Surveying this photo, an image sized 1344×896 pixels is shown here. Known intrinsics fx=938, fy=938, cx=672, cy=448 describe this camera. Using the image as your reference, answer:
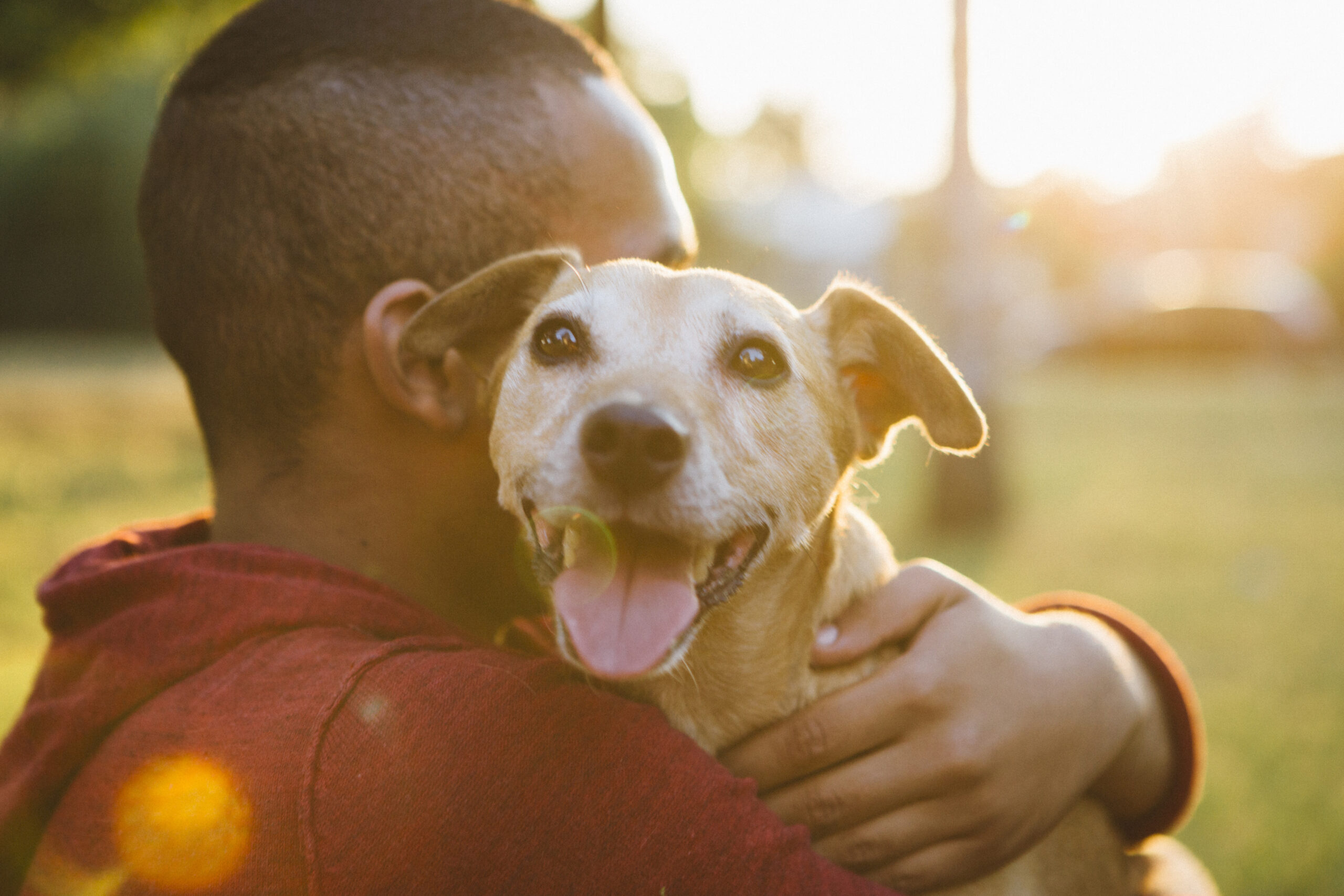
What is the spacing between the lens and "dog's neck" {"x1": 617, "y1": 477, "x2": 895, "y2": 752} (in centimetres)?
235

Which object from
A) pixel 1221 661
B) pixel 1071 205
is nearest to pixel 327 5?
pixel 1221 661

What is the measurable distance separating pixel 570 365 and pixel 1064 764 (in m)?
1.54

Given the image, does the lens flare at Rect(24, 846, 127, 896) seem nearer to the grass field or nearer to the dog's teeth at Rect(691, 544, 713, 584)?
the dog's teeth at Rect(691, 544, 713, 584)

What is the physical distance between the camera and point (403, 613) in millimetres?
2078

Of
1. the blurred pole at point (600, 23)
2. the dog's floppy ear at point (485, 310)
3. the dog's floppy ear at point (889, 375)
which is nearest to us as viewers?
the dog's floppy ear at point (485, 310)

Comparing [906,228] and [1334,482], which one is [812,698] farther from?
[906,228]

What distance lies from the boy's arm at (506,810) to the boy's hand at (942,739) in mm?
311

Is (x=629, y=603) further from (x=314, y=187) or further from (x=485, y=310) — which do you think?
(x=314, y=187)

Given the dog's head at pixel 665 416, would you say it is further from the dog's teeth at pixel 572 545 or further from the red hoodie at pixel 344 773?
the red hoodie at pixel 344 773

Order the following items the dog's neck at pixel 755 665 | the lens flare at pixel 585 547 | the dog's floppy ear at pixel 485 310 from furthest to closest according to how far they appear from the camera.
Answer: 1. the dog's neck at pixel 755 665
2. the dog's floppy ear at pixel 485 310
3. the lens flare at pixel 585 547

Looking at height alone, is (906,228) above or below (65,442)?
below

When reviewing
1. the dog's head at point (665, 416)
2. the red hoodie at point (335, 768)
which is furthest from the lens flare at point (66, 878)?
the dog's head at point (665, 416)

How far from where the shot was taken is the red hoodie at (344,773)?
1.59m

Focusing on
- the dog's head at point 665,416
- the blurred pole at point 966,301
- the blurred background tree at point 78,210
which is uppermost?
the dog's head at point 665,416
